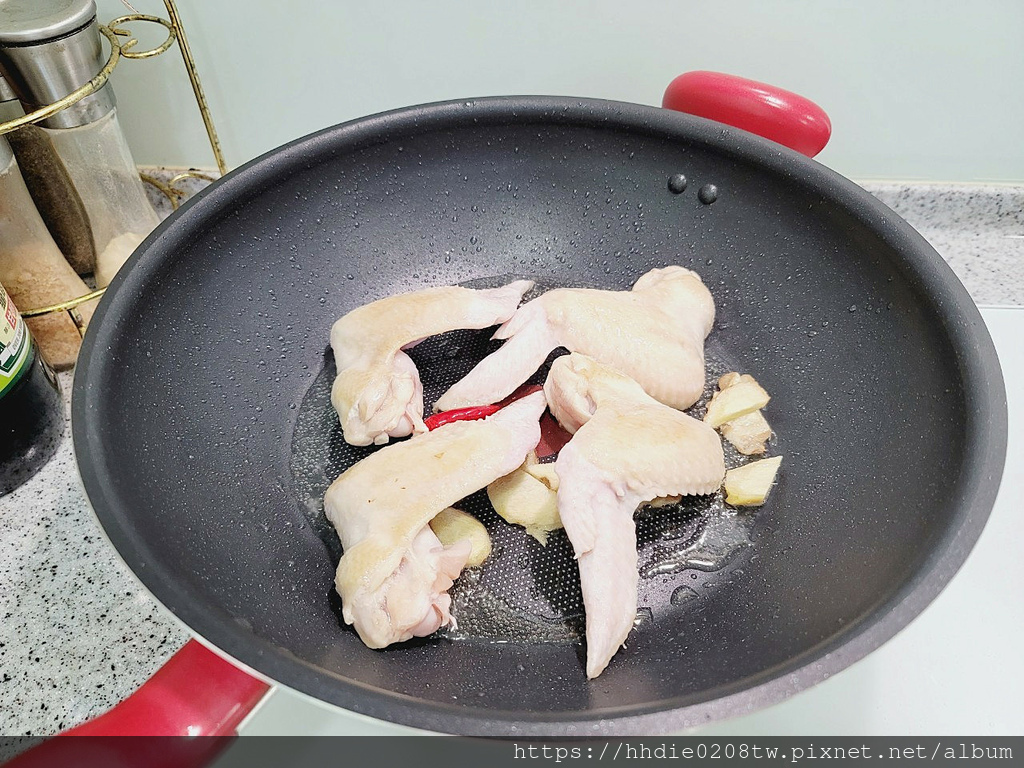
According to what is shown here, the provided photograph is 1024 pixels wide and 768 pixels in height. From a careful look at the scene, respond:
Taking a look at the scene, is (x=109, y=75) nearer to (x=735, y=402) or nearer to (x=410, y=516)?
(x=410, y=516)

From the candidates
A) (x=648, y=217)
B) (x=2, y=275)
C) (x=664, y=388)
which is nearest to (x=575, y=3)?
(x=648, y=217)

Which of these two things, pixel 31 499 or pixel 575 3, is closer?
pixel 31 499

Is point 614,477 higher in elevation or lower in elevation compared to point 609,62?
lower

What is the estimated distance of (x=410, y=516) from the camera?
703 mm

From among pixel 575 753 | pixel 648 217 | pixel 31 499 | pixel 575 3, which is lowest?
pixel 575 753

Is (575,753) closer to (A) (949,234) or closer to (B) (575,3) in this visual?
(B) (575,3)

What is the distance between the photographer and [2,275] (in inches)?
37.1

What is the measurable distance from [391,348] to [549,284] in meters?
0.31

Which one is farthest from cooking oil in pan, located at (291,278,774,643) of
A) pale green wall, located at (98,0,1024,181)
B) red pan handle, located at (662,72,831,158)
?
pale green wall, located at (98,0,1024,181)

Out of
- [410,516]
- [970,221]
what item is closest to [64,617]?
[410,516]

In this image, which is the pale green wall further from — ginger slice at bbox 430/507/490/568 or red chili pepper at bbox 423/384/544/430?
ginger slice at bbox 430/507/490/568

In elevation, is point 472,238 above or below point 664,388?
above

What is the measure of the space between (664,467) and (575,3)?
0.74 metres

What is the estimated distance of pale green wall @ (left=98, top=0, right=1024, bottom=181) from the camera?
109cm
